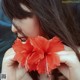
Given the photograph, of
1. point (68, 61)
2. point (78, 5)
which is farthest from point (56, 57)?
point (78, 5)

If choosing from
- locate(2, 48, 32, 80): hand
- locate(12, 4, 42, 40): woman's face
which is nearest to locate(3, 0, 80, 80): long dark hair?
locate(12, 4, 42, 40): woman's face

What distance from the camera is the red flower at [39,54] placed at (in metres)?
0.78

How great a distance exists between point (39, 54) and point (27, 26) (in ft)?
0.37

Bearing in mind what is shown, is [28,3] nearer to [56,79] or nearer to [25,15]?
[25,15]

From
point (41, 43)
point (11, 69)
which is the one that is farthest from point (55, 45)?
point (11, 69)

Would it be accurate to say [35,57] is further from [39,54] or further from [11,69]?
[11,69]

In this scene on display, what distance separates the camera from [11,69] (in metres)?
0.88

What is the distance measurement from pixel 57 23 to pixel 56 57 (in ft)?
0.38

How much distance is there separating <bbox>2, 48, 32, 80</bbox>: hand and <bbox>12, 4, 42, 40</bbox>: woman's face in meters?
0.08

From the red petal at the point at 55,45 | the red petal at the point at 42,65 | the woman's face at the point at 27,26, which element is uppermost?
the woman's face at the point at 27,26

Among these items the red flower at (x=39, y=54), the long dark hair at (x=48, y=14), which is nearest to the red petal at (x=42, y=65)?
the red flower at (x=39, y=54)

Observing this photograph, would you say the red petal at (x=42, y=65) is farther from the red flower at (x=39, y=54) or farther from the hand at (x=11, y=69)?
the hand at (x=11, y=69)

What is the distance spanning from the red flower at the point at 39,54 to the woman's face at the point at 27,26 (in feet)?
0.13

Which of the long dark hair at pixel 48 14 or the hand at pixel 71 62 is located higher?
the long dark hair at pixel 48 14
